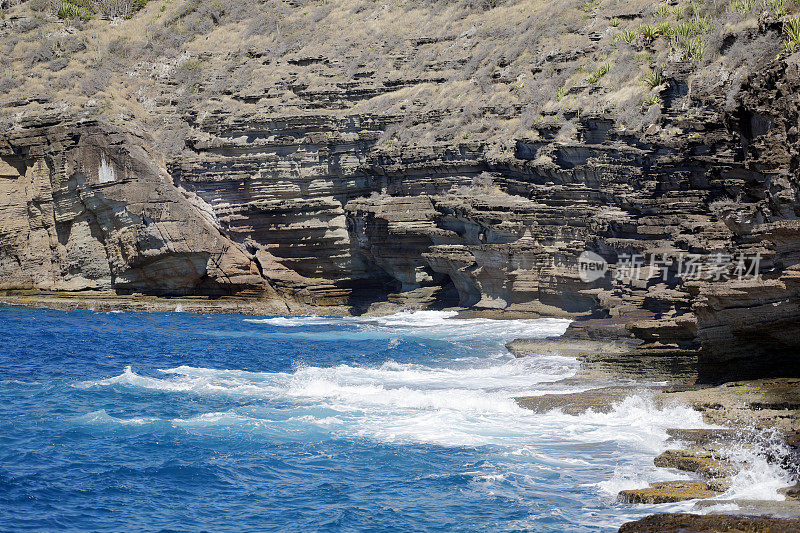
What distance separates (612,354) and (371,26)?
138ft

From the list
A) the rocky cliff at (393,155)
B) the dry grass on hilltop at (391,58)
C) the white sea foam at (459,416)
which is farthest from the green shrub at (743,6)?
the white sea foam at (459,416)

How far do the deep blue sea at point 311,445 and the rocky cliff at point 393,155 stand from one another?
8080 millimetres

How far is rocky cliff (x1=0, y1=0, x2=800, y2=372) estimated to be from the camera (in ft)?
114

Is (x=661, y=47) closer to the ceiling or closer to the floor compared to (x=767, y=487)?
closer to the ceiling

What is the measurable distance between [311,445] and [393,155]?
2811 centimetres

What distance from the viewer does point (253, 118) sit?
48.2 metres

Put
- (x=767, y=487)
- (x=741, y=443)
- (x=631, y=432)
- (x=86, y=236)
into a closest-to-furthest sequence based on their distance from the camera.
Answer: (x=767, y=487), (x=741, y=443), (x=631, y=432), (x=86, y=236)

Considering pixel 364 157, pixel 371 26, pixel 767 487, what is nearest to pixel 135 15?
pixel 371 26

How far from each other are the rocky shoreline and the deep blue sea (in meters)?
0.39

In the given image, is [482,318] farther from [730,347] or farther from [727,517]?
[727,517]

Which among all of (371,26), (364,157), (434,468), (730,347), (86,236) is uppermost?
(371,26)

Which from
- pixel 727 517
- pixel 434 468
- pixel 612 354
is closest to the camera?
pixel 727 517

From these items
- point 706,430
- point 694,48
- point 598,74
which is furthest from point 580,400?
point 598,74

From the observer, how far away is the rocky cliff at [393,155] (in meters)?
34.8
